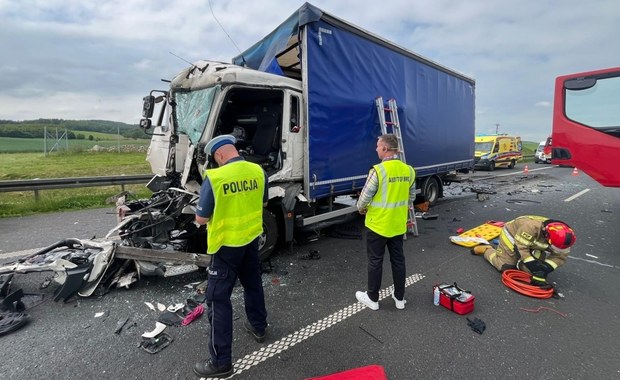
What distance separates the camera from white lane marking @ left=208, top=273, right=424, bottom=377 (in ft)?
7.74

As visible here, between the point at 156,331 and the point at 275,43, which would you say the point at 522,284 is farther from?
the point at 275,43

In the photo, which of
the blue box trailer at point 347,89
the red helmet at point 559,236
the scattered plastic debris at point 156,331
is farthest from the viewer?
the blue box trailer at point 347,89

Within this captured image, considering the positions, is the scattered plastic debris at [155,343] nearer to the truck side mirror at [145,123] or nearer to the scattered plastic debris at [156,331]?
the scattered plastic debris at [156,331]

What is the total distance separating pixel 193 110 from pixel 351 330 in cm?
324

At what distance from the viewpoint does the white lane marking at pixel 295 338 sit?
7.74 feet

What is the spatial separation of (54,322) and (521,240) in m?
4.97

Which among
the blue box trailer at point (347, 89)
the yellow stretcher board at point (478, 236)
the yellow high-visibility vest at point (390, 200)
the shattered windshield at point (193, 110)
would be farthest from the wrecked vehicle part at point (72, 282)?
the yellow stretcher board at point (478, 236)

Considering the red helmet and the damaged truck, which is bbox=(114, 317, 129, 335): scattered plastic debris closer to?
the damaged truck

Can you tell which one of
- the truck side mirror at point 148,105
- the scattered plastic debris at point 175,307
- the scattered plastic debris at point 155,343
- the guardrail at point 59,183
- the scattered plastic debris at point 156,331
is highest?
the truck side mirror at point 148,105

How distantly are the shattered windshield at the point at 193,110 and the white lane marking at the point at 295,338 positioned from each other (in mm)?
2469

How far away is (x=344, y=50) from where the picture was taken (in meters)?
4.68

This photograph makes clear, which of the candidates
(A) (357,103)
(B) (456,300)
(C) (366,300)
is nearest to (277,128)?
(A) (357,103)

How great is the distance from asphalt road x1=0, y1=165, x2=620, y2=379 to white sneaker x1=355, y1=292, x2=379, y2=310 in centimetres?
5

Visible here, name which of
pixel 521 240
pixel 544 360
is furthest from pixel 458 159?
pixel 544 360
